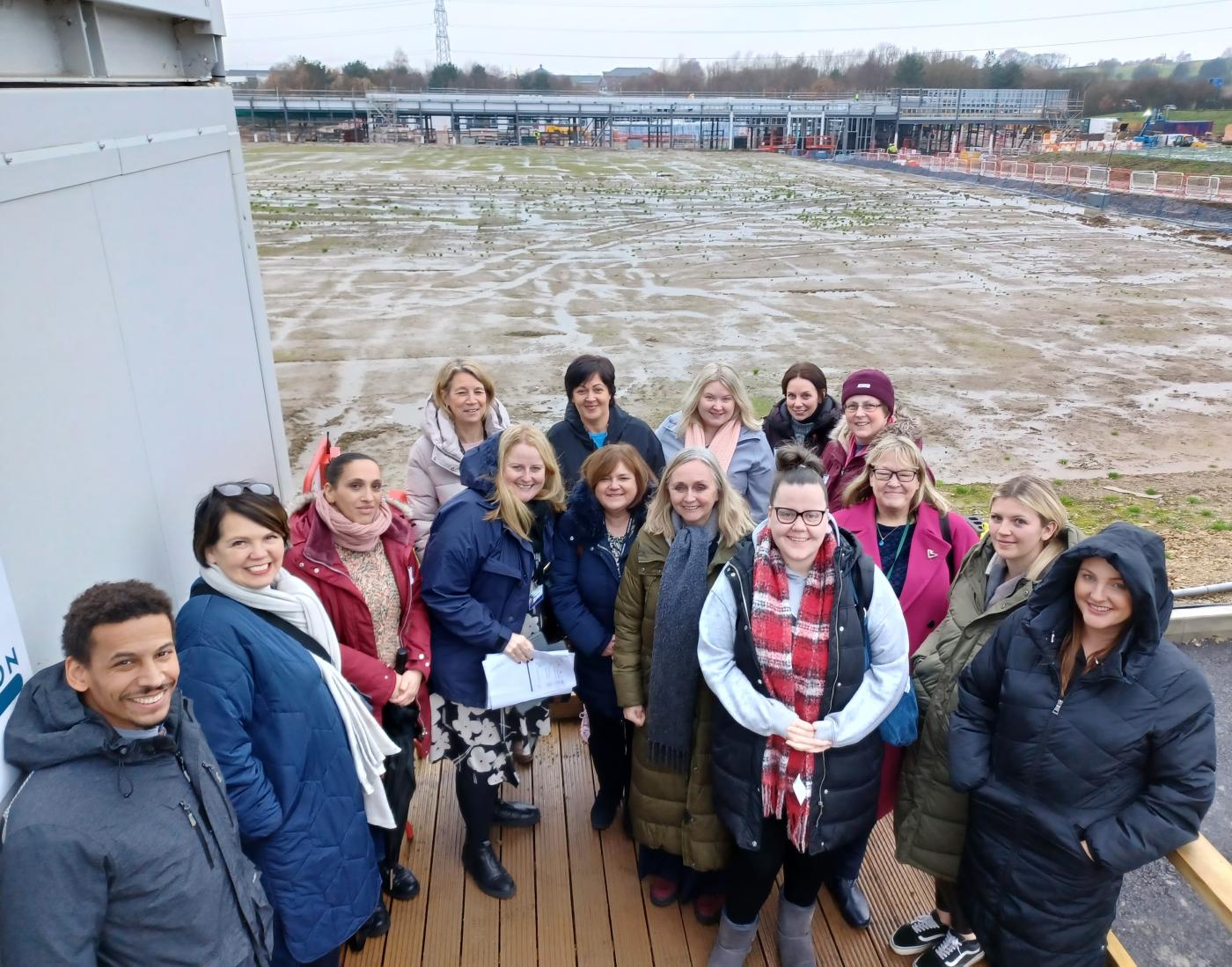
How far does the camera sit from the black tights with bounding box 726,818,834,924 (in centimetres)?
269

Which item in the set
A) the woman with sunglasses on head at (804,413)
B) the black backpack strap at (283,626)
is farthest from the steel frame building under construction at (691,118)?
the black backpack strap at (283,626)

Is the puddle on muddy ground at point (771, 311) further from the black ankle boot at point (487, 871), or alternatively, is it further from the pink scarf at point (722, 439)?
the black ankle boot at point (487, 871)

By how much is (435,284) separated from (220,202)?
45.4 ft

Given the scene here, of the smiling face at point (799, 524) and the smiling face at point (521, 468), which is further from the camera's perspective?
the smiling face at point (521, 468)

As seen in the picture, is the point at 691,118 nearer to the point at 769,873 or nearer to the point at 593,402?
the point at 593,402

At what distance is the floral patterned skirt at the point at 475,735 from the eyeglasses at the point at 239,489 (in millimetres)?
1164

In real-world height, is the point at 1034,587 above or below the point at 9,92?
below

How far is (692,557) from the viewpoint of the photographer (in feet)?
9.12

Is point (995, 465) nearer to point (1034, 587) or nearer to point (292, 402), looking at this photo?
point (1034, 587)

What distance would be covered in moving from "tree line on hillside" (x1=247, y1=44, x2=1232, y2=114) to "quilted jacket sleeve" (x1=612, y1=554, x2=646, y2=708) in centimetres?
9789

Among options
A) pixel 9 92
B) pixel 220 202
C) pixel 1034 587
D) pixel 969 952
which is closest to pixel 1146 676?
pixel 1034 587

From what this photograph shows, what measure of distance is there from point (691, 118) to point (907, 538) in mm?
74283

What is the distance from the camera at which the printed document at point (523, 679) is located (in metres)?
3.00

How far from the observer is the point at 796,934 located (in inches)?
112
